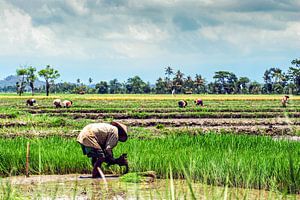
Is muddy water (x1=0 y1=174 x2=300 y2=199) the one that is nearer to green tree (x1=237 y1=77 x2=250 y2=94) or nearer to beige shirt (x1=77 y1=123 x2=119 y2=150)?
beige shirt (x1=77 y1=123 x2=119 y2=150)

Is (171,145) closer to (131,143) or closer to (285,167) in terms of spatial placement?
(131,143)

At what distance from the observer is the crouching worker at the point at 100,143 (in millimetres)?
7391

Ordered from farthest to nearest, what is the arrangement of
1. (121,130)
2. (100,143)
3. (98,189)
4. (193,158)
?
(121,130)
(100,143)
(98,189)
(193,158)

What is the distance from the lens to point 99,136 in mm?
7512

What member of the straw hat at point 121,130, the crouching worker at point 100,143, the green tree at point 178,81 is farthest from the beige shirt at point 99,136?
the green tree at point 178,81

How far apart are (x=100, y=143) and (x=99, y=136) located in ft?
0.38

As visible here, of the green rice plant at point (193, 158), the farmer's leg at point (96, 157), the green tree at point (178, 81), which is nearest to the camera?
the green rice plant at point (193, 158)

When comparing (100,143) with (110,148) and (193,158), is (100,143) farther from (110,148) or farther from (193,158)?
(193,158)

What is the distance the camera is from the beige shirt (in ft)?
24.3

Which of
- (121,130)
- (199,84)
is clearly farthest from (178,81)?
(121,130)

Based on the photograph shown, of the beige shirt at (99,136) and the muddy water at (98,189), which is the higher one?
the beige shirt at (99,136)

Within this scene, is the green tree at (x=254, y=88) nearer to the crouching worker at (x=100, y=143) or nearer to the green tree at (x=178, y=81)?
the green tree at (x=178, y=81)

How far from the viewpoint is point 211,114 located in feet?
85.7

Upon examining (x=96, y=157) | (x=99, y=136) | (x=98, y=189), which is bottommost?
(x=98, y=189)
